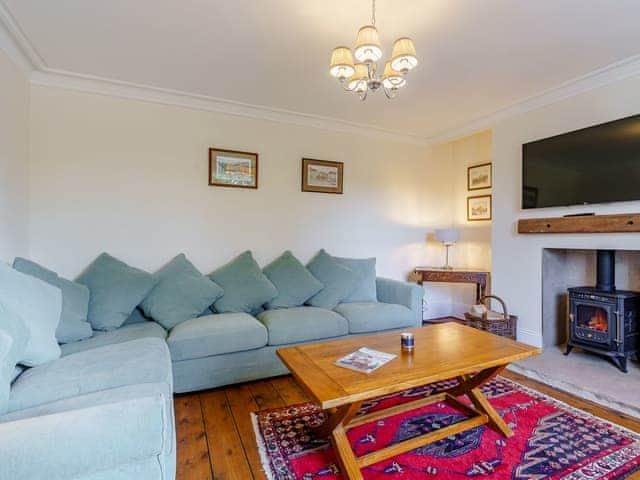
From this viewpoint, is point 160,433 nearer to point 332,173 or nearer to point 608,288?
point 332,173

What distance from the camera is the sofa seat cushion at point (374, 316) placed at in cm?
289

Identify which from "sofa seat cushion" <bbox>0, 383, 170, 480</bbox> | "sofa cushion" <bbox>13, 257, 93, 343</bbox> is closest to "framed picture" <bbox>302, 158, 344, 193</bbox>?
"sofa cushion" <bbox>13, 257, 93, 343</bbox>

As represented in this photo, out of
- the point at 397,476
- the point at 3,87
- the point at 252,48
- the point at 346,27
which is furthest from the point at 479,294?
the point at 3,87

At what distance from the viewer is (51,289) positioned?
178 cm

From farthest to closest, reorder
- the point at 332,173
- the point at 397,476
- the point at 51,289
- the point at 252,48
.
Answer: the point at 332,173 → the point at 252,48 → the point at 51,289 → the point at 397,476

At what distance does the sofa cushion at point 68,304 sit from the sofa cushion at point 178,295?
446 mm

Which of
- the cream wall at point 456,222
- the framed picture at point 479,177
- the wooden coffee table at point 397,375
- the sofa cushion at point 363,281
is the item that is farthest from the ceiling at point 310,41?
→ the wooden coffee table at point 397,375

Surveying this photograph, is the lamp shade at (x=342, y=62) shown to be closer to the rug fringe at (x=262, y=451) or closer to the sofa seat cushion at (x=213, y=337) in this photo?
the sofa seat cushion at (x=213, y=337)

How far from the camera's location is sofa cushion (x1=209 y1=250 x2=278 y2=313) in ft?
9.44

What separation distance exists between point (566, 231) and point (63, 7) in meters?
4.07

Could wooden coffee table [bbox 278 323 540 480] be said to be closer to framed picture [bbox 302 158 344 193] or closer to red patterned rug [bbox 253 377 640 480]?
red patterned rug [bbox 253 377 640 480]

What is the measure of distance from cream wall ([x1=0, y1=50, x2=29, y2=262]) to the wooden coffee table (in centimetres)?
216

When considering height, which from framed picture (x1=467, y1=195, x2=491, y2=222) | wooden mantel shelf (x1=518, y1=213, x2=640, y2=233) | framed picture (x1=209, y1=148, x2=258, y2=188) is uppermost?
framed picture (x1=209, y1=148, x2=258, y2=188)

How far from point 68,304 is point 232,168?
1.81m
